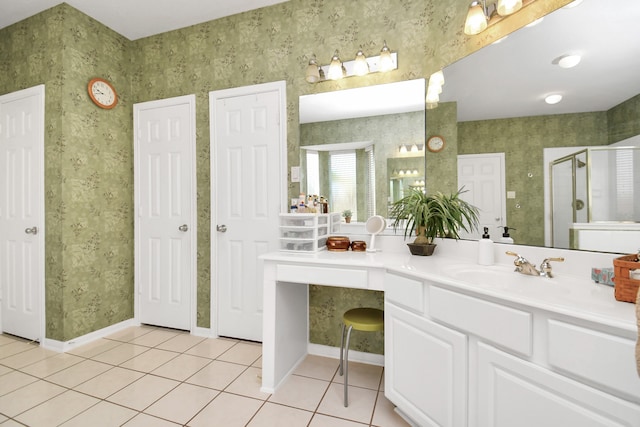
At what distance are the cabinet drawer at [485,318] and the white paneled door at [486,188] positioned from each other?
68cm

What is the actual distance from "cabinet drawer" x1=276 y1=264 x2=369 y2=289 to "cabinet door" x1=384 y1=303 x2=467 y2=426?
0.21 meters

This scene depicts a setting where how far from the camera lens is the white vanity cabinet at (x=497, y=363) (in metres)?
0.81

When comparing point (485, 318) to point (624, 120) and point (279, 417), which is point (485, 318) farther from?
point (279, 417)

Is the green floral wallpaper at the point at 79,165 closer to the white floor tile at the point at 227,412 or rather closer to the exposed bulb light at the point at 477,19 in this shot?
the white floor tile at the point at 227,412

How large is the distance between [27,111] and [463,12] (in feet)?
11.7

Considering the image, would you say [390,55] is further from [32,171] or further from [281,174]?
[32,171]

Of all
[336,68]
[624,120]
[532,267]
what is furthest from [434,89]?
[532,267]

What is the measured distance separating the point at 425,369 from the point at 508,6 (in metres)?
1.89

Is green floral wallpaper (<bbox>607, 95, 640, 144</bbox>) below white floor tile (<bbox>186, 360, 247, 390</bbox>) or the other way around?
the other way around

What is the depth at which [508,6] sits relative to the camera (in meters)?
1.60

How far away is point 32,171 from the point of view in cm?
260

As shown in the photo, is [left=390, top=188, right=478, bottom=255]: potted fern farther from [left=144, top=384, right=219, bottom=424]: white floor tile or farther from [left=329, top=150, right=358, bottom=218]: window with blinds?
[left=144, top=384, right=219, bottom=424]: white floor tile

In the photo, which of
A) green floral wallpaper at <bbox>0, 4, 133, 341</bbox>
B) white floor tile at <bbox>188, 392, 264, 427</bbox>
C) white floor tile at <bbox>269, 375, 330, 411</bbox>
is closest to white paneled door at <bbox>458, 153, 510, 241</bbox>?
white floor tile at <bbox>269, 375, 330, 411</bbox>

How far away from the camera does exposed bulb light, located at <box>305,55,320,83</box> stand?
88.1 inches
